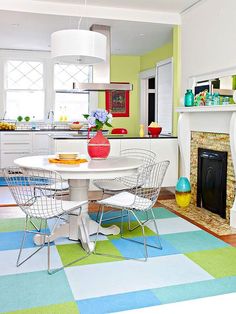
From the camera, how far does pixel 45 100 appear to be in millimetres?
8336

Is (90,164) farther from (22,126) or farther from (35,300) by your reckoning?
(22,126)

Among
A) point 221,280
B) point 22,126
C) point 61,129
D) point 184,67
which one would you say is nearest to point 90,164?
point 221,280

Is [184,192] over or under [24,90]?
under

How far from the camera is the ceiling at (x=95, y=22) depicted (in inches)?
205

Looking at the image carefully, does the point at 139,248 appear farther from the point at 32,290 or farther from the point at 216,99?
the point at 216,99

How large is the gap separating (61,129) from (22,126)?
0.99 meters

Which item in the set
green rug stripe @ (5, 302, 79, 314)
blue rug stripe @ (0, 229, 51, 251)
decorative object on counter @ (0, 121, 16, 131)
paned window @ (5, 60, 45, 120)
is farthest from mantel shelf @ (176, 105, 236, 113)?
paned window @ (5, 60, 45, 120)

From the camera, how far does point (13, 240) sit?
→ 3.63m

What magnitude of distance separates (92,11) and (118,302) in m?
4.20

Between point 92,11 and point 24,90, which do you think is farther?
point 24,90

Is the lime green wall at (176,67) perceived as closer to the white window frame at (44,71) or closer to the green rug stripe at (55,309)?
the white window frame at (44,71)

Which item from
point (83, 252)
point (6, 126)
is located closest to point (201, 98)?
point (83, 252)

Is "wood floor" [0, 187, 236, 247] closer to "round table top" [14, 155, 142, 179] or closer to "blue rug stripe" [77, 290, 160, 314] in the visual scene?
"round table top" [14, 155, 142, 179]

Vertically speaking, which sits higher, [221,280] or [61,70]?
[61,70]
